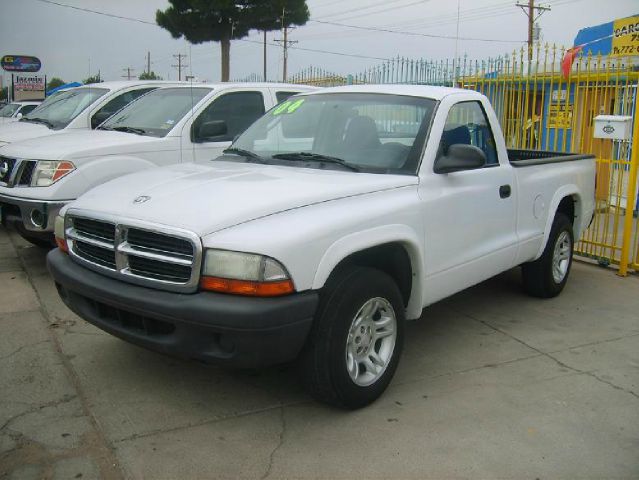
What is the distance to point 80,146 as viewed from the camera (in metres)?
6.08

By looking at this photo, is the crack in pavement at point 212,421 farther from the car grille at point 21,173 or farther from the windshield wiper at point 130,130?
the windshield wiper at point 130,130

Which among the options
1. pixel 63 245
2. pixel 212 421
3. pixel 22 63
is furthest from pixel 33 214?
pixel 22 63

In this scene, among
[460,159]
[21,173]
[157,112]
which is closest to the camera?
[460,159]

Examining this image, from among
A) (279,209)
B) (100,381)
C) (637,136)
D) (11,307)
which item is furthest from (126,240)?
(637,136)

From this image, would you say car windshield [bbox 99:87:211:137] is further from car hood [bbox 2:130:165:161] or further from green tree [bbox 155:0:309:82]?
green tree [bbox 155:0:309:82]

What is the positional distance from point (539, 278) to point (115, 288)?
3.86 m

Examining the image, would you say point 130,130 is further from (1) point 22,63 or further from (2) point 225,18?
(1) point 22,63

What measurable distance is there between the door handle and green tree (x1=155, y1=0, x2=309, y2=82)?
26175 millimetres

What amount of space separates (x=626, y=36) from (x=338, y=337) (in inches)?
479

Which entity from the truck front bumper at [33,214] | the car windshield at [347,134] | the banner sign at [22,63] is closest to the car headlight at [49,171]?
the truck front bumper at [33,214]

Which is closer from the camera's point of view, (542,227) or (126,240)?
(126,240)

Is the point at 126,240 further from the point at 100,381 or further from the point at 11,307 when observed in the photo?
the point at 11,307

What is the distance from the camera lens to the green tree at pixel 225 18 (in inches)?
1156

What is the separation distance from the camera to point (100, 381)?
150 inches
